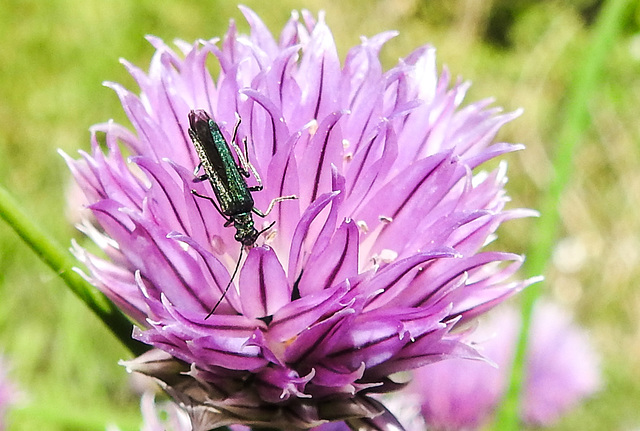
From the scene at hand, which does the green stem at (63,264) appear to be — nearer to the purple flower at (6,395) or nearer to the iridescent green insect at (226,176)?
the iridescent green insect at (226,176)

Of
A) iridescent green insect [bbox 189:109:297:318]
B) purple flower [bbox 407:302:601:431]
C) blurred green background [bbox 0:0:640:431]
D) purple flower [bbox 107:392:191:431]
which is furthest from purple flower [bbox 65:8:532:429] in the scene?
blurred green background [bbox 0:0:640:431]

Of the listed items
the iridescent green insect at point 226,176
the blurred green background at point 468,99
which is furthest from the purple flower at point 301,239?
the blurred green background at point 468,99

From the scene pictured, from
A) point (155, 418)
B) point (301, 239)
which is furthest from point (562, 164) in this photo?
point (155, 418)

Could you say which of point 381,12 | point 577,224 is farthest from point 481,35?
point 577,224

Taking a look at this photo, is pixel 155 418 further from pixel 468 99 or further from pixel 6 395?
pixel 468 99

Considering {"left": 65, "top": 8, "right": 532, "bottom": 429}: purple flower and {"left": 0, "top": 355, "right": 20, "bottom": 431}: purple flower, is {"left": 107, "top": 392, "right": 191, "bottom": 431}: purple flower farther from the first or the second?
{"left": 0, "top": 355, "right": 20, "bottom": 431}: purple flower
